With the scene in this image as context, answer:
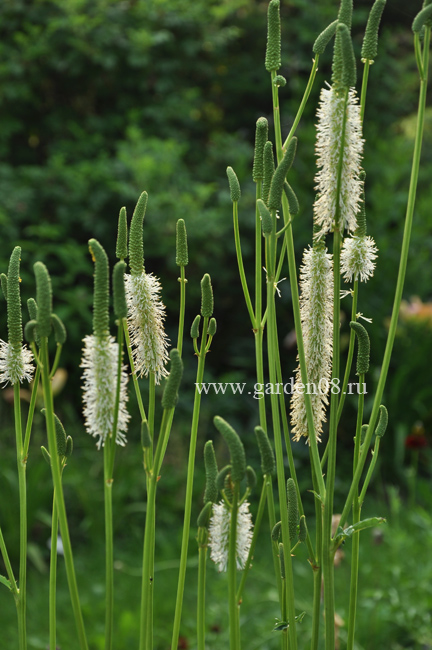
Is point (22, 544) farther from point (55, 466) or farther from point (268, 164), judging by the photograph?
point (268, 164)

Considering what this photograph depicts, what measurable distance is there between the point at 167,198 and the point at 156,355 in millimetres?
2913

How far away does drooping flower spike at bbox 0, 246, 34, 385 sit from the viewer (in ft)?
2.15

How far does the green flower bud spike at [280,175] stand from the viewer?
611 millimetres

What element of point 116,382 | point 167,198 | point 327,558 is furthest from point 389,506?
point 116,382

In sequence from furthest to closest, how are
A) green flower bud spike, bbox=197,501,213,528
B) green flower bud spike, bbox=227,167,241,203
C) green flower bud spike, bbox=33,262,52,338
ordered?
green flower bud spike, bbox=227,167,241,203
green flower bud spike, bbox=197,501,213,528
green flower bud spike, bbox=33,262,52,338

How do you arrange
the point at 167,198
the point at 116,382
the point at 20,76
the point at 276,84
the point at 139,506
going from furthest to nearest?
the point at 20,76 → the point at 167,198 → the point at 139,506 → the point at 276,84 → the point at 116,382

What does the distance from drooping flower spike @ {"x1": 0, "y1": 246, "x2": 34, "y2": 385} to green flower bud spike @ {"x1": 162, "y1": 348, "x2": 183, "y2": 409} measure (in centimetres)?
17

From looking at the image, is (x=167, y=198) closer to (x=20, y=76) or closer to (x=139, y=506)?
(x=20, y=76)

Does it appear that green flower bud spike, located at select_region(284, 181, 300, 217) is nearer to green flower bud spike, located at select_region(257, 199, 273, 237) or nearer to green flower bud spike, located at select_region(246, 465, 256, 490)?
green flower bud spike, located at select_region(257, 199, 273, 237)

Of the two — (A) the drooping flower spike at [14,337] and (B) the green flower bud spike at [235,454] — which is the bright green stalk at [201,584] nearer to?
(B) the green flower bud spike at [235,454]

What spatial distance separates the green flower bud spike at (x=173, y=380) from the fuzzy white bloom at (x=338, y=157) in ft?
0.74

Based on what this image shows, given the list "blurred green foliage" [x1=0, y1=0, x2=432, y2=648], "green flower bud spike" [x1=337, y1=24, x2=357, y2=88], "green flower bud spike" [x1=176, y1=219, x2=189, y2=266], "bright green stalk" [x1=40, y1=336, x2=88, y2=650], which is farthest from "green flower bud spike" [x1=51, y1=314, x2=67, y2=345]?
"blurred green foliage" [x1=0, y1=0, x2=432, y2=648]

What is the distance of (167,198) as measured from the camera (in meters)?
3.53

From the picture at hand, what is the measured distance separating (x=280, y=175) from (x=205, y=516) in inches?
12.9
